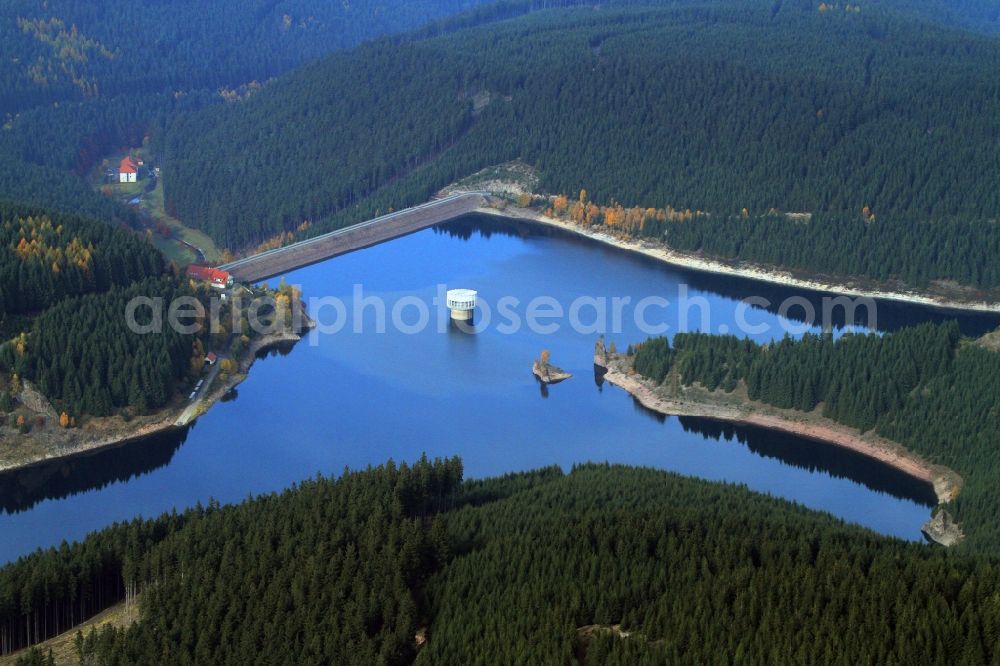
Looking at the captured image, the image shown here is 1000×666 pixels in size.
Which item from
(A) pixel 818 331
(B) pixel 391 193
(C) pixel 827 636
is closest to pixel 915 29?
(B) pixel 391 193

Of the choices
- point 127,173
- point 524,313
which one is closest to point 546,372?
point 524,313

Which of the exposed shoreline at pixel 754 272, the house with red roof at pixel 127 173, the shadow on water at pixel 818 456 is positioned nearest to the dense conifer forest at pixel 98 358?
the shadow on water at pixel 818 456

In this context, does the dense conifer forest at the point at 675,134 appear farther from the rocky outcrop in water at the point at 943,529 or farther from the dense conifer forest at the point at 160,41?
the rocky outcrop in water at the point at 943,529

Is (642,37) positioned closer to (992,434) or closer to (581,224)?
(581,224)

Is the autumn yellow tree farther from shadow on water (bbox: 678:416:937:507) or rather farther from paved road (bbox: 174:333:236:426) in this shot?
shadow on water (bbox: 678:416:937:507)

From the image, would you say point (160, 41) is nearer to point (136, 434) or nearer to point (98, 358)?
point (98, 358)
